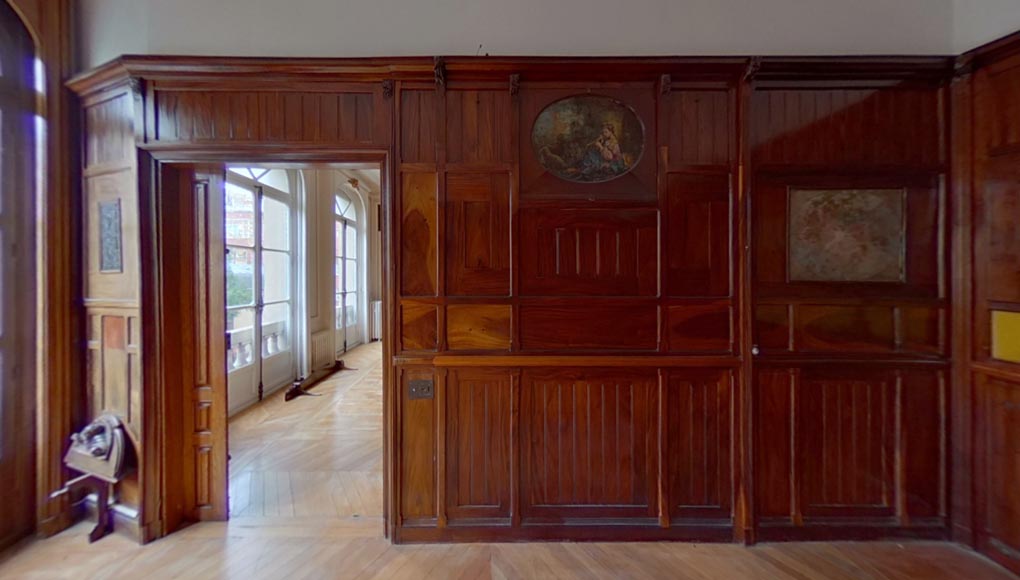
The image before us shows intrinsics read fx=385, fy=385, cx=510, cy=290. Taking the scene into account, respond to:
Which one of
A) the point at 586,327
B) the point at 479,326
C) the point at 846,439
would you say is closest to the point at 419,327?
the point at 479,326

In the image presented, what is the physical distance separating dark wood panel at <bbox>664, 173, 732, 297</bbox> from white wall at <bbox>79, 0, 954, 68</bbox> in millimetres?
828

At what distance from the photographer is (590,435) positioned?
2213 mm

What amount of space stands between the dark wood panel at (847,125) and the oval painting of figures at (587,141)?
2.49 feet

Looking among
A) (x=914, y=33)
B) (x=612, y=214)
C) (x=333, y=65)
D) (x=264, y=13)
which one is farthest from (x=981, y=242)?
(x=264, y=13)

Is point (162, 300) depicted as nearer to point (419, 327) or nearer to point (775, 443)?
point (419, 327)

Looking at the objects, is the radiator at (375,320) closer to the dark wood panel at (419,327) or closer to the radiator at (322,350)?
the radiator at (322,350)

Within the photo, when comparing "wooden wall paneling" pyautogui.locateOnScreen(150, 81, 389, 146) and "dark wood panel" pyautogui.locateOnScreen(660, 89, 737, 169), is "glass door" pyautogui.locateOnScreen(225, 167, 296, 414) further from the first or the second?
"dark wood panel" pyautogui.locateOnScreen(660, 89, 737, 169)

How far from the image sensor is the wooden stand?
7.11 ft

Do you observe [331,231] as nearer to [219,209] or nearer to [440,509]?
[219,209]

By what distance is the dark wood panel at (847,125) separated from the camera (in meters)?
A: 2.21

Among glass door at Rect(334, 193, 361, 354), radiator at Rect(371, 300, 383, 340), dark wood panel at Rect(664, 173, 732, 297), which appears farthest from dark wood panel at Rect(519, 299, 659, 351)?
radiator at Rect(371, 300, 383, 340)

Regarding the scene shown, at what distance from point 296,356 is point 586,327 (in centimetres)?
431

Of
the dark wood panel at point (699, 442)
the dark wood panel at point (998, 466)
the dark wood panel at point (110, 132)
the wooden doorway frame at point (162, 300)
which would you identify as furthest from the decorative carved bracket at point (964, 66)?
the dark wood panel at point (110, 132)

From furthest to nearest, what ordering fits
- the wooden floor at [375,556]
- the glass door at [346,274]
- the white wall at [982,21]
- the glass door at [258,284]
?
the glass door at [346,274] → the glass door at [258,284] → the white wall at [982,21] → the wooden floor at [375,556]
